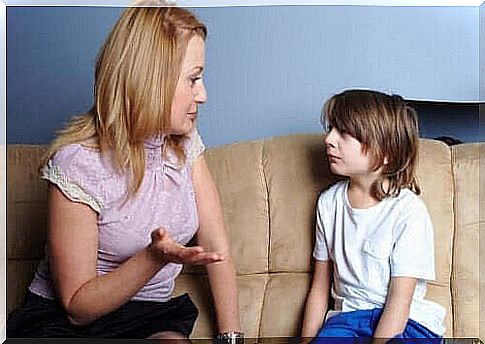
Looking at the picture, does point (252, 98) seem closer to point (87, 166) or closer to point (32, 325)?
point (87, 166)

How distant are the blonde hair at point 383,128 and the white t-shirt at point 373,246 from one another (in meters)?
0.02

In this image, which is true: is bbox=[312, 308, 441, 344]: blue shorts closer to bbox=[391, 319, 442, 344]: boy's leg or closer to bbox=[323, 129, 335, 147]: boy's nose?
bbox=[391, 319, 442, 344]: boy's leg

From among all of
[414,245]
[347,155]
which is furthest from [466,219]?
[347,155]

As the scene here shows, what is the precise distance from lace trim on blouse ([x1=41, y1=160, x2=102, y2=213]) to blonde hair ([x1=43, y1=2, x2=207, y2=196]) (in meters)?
0.03

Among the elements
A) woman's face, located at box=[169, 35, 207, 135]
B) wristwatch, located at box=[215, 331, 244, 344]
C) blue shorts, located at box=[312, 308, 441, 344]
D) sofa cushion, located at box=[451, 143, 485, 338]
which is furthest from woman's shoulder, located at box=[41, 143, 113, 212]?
sofa cushion, located at box=[451, 143, 485, 338]

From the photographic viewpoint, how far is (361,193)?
142 centimetres

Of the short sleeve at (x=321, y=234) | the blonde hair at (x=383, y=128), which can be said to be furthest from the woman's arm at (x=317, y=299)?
the blonde hair at (x=383, y=128)

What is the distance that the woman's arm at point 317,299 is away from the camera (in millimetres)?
1437

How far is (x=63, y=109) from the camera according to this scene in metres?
1.42

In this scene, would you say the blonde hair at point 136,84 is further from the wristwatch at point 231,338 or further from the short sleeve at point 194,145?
the wristwatch at point 231,338

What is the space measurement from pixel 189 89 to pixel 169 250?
215 mm

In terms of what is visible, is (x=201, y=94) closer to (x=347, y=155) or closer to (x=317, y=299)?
(x=347, y=155)

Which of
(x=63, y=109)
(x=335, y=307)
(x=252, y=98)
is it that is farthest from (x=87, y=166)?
(x=335, y=307)

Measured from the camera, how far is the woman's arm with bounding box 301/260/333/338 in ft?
4.71
